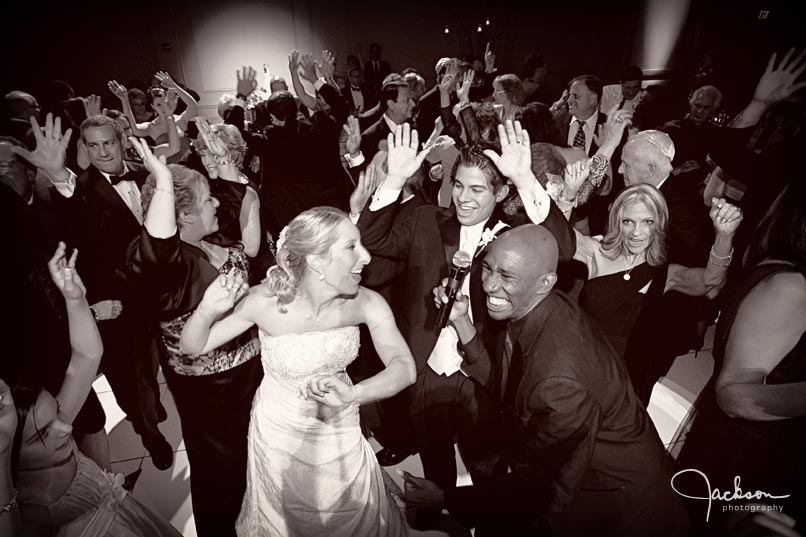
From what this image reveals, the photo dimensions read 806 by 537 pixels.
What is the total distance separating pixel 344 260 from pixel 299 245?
17cm

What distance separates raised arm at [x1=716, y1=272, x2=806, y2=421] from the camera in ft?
4.19

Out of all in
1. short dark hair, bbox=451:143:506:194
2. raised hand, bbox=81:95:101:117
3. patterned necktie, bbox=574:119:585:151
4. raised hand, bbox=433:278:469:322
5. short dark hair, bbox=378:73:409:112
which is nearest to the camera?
raised hand, bbox=433:278:469:322

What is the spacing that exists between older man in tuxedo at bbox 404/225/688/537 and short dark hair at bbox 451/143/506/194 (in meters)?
0.47

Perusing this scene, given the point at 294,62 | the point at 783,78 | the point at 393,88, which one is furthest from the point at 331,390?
the point at 294,62

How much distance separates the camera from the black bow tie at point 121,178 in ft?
7.98

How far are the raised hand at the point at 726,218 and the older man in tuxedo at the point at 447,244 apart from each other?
69cm

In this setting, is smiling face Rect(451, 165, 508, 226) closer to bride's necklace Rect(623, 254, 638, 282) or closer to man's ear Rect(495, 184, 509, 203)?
man's ear Rect(495, 184, 509, 203)

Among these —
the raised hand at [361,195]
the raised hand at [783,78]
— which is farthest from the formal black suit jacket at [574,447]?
the raised hand at [783,78]

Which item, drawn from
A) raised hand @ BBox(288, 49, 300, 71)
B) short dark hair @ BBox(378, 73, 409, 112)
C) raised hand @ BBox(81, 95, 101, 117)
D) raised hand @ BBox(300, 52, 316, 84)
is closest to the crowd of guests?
raised hand @ BBox(81, 95, 101, 117)

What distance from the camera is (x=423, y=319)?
6.68 feet

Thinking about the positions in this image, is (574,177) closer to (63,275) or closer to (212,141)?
(212,141)

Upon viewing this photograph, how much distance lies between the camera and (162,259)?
1.71 meters

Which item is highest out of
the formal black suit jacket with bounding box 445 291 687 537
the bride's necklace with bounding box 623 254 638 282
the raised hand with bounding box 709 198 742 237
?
the raised hand with bounding box 709 198 742 237

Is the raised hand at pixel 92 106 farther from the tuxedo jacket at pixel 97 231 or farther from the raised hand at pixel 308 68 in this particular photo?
the raised hand at pixel 308 68
